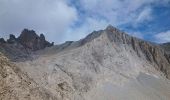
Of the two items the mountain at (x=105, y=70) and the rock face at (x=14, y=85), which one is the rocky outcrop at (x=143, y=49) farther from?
the rock face at (x=14, y=85)

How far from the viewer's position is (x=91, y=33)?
124750 mm

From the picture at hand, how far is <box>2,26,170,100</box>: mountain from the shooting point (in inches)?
3322

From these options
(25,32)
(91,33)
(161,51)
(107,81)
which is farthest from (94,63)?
(25,32)

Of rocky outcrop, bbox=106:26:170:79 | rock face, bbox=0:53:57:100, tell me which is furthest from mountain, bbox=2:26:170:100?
rock face, bbox=0:53:57:100

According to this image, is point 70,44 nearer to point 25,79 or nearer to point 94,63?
point 94,63

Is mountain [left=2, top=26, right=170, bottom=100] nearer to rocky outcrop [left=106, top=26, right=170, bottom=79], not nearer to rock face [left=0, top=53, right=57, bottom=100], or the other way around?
rocky outcrop [left=106, top=26, right=170, bottom=79]

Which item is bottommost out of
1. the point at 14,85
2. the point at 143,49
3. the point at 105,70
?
the point at 14,85

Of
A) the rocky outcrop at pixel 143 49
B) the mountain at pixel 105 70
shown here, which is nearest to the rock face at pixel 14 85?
the mountain at pixel 105 70

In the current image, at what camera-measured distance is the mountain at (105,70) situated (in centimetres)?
8438

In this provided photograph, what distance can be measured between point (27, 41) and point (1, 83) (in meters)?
126

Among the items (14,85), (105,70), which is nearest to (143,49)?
(105,70)

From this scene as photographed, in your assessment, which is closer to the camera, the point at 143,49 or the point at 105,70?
the point at 105,70

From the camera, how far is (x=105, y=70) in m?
98.8

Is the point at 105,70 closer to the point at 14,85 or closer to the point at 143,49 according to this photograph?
the point at 143,49
